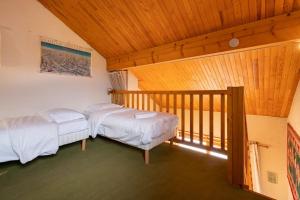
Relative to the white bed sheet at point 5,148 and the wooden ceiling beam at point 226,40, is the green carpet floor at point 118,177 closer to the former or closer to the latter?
the white bed sheet at point 5,148

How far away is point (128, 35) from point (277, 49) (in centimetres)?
249

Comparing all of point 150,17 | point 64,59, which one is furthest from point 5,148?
point 150,17

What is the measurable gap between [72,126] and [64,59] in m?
1.60

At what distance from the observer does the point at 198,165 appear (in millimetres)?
2162

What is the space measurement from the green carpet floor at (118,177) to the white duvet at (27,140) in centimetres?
20

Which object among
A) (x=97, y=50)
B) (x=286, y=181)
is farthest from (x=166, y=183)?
(x=286, y=181)

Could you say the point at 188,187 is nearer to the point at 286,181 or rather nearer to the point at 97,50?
the point at 97,50

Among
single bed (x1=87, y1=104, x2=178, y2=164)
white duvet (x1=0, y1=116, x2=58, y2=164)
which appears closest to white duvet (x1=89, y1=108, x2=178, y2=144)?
single bed (x1=87, y1=104, x2=178, y2=164)

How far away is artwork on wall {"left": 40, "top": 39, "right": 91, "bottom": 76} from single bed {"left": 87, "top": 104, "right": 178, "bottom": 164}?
1.23 metres

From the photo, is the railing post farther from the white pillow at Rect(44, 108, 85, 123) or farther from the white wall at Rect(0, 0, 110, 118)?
the white wall at Rect(0, 0, 110, 118)

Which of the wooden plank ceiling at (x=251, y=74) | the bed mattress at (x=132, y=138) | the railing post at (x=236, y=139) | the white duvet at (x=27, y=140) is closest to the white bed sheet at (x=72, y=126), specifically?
the white duvet at (x=27, y=140)

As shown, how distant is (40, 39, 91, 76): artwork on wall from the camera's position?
10.1 feet

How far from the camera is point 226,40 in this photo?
246cm

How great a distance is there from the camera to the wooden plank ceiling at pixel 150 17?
2141 mm
